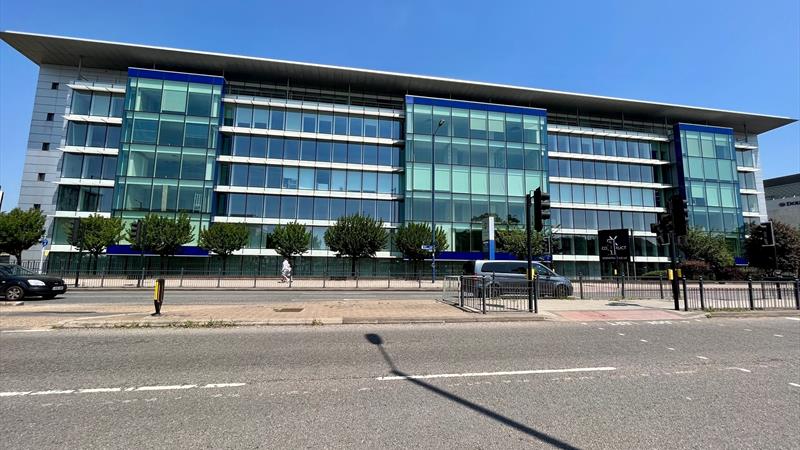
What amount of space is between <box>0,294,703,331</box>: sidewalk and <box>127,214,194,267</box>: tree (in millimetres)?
20776

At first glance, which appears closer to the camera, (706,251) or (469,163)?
(706,251)

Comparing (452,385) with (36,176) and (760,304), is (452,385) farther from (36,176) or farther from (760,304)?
(36,176)

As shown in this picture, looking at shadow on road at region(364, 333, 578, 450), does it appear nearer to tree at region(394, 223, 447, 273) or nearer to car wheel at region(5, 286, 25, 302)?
car wheel at region(5, 286, 25, 302)

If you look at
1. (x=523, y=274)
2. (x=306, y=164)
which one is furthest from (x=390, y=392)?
(x=306, y=164)

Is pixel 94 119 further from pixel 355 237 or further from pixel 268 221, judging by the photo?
pixel 355 237

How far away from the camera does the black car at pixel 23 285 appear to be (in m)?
14.7

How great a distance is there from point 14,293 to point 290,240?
2057cm

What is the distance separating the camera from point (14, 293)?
1480cm

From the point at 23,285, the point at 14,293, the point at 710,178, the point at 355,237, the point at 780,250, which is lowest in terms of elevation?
the point at 14,293

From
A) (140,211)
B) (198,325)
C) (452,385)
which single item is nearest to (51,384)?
(198,325)

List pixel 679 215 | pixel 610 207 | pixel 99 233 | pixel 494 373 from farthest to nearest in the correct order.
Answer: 1. pixel 610 207
2. pixel 99 233
3. pixel 679 215
4. pixel 494 373

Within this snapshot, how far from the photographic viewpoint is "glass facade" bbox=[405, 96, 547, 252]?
4031 cm

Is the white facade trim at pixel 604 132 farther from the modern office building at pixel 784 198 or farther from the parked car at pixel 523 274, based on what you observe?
the modern office building at pixel 784 198

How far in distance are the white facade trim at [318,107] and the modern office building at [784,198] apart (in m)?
69.2
